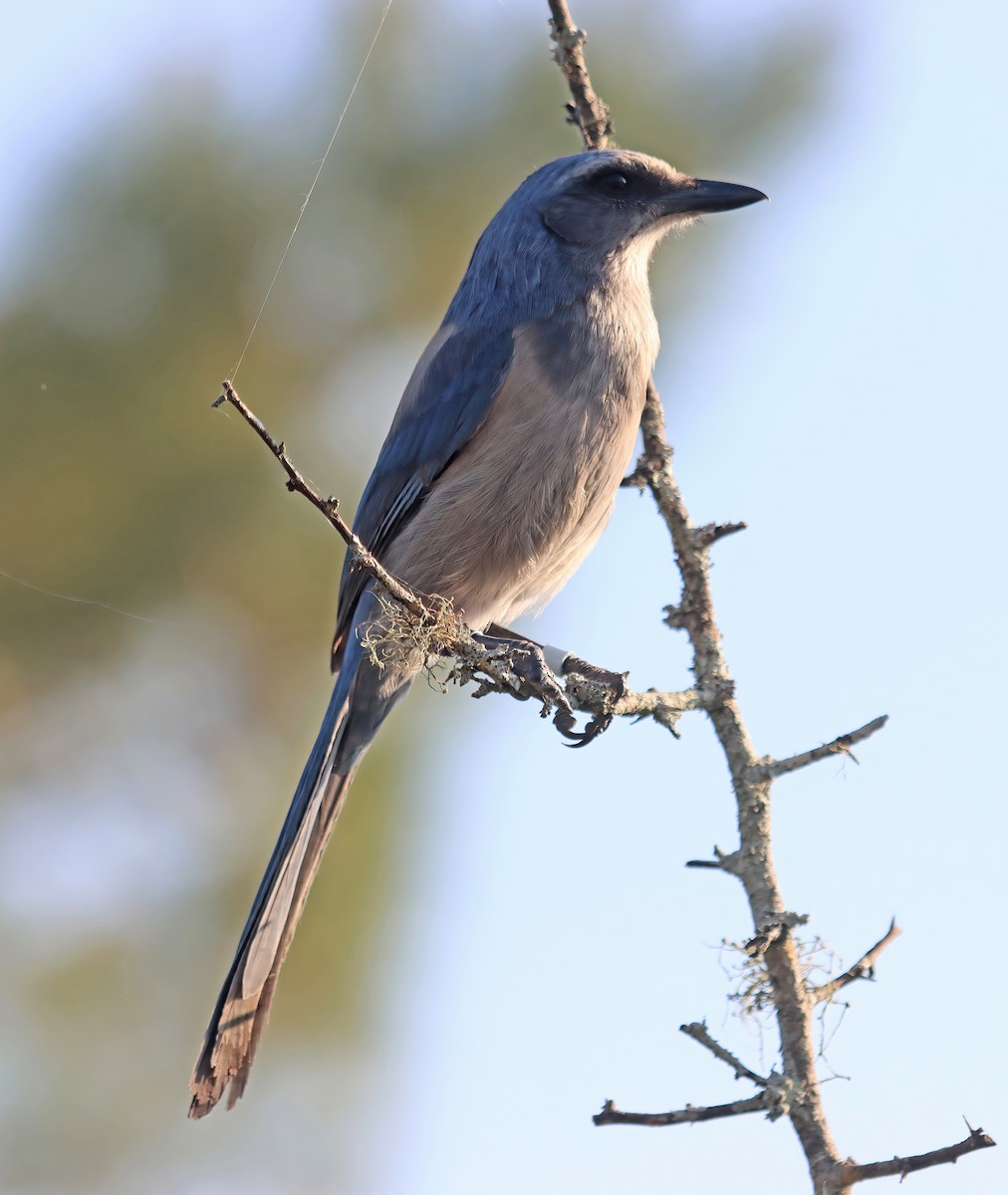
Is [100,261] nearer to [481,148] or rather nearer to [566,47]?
[481,148]

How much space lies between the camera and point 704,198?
149 inches

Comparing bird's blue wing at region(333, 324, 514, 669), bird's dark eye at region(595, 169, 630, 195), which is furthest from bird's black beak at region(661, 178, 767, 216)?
bird's blue wing at region(333, 324, 514, 669)

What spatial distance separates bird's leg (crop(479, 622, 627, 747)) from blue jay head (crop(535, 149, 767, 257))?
4.20 ft

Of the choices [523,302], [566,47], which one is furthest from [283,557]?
[566,47]

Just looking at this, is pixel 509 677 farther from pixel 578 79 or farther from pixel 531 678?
pixel 578 79

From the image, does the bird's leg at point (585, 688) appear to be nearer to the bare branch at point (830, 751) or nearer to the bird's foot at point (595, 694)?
the bird's foot at point (595, 694)

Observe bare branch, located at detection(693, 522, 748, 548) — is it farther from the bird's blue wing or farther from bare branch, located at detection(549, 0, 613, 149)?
bare branch, located at detection(549, 0, 613, 149)

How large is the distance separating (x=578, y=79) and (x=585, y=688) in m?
1.61

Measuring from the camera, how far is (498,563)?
3447mm

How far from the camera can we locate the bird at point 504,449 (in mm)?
3334

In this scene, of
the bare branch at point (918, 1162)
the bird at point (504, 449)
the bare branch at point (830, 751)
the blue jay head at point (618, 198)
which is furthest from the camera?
the blue jay head at point (618, 198)

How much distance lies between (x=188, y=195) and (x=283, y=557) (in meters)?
2.00

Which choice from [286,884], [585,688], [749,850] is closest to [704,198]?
[585,688]

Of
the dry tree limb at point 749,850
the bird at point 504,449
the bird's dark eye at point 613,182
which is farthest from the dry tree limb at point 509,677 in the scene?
the bird's dark eye at point 613,182
